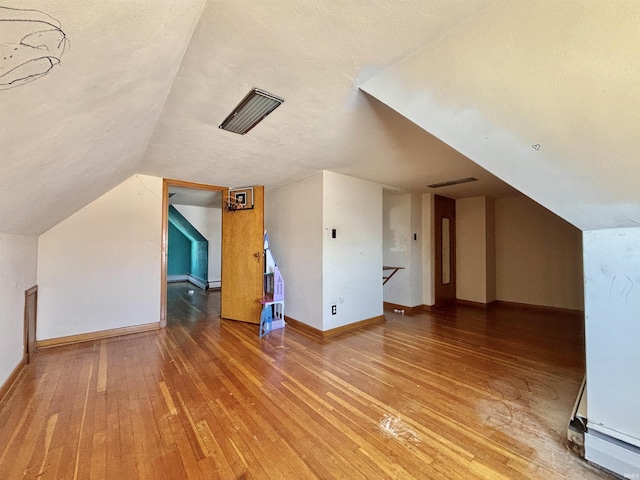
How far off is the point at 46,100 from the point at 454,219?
6300mm

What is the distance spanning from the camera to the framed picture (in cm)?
420

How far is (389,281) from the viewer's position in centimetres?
529

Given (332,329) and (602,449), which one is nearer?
(602,449)

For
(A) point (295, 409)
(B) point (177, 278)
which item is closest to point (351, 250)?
(A) point (295, 409)

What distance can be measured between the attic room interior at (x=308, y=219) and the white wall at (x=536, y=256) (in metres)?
1.41

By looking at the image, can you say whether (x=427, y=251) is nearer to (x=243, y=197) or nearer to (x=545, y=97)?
(x=243, y=197)

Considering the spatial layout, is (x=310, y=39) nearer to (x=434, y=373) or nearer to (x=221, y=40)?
(x=221, y=40)

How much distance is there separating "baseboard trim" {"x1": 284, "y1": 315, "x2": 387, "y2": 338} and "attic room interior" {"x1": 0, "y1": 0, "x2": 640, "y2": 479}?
0.16 feet

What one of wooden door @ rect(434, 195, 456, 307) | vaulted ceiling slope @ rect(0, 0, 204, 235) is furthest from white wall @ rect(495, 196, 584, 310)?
vaulted ceiling slope @ rect(0, 0, 204, 235)

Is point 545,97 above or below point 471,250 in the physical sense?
above

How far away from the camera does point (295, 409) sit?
1881mm

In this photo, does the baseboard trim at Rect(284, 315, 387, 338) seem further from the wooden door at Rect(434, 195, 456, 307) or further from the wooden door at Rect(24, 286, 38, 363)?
the wooden door at Rect(24, 286, 38, 363)

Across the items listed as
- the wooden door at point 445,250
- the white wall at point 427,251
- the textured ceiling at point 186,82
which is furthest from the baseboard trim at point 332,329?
the textured ceiling at point 186,82

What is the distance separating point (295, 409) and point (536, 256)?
5.63 metres
